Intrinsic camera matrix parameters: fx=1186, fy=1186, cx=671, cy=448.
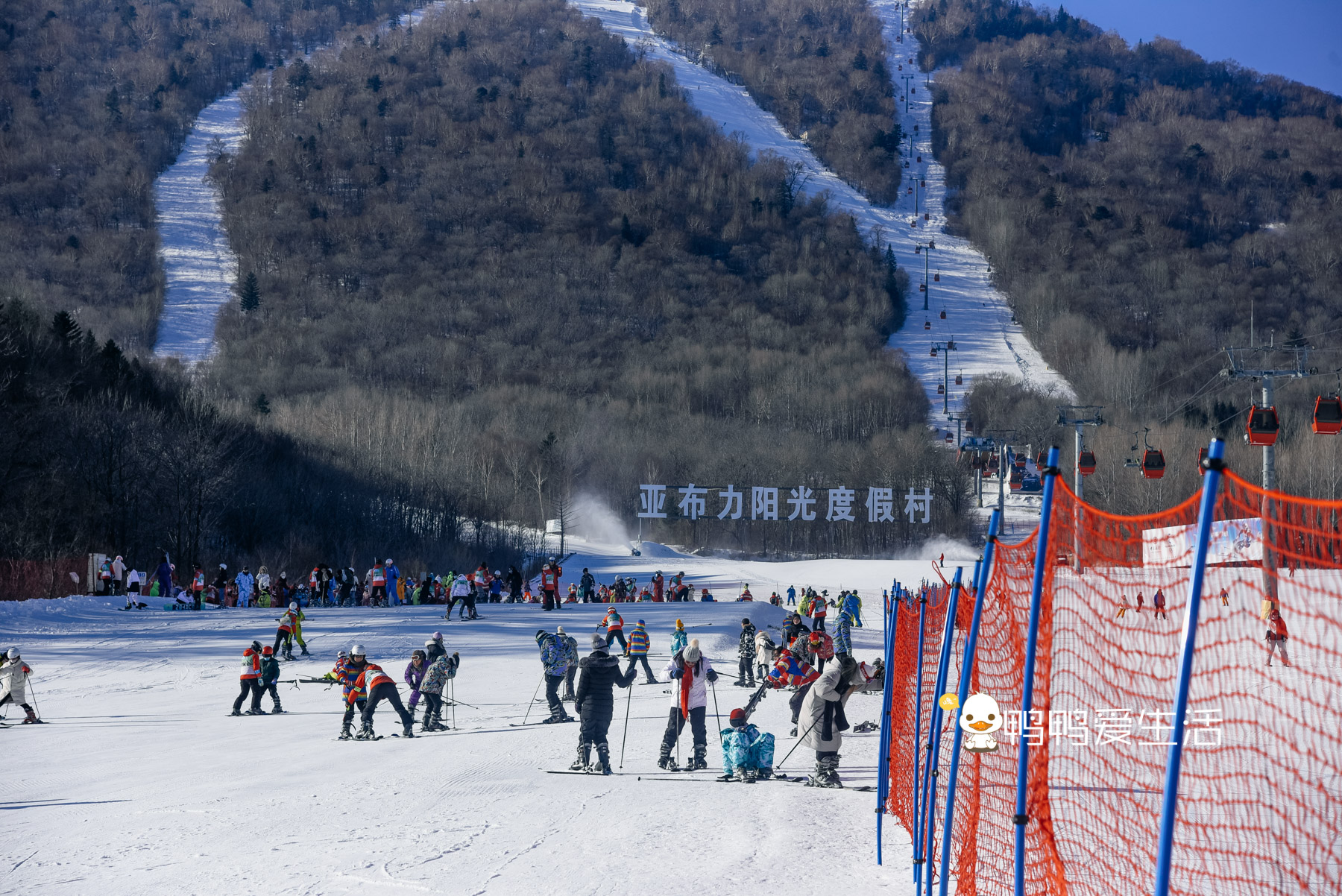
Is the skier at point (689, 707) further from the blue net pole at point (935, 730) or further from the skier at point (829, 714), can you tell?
the blue net pole at point (935, 730)

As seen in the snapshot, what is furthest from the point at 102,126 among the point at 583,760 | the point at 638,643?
the point at 583,760

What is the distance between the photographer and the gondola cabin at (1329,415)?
1903 cm

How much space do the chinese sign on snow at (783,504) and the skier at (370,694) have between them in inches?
1767

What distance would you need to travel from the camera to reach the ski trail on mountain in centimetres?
10950

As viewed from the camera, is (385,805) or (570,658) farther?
(570,658)

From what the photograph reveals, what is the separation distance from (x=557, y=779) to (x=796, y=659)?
458 cm

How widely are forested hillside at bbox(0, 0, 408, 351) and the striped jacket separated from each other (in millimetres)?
92830

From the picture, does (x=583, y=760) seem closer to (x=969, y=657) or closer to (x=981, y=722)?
(x=969, y=657)

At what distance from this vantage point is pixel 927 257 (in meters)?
145

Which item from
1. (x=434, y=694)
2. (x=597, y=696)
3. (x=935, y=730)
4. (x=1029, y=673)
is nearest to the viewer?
(x=1029, y=673)

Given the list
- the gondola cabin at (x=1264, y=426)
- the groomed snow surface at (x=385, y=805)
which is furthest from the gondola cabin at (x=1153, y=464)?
the groomed snow surface at (x=385, y=805)

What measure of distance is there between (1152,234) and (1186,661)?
164 m

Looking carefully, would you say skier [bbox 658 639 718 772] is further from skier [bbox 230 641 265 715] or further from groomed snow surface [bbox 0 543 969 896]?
skier [bbox 230 641 265 715]

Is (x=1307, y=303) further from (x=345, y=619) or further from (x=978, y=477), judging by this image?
(x=345, y=619)
